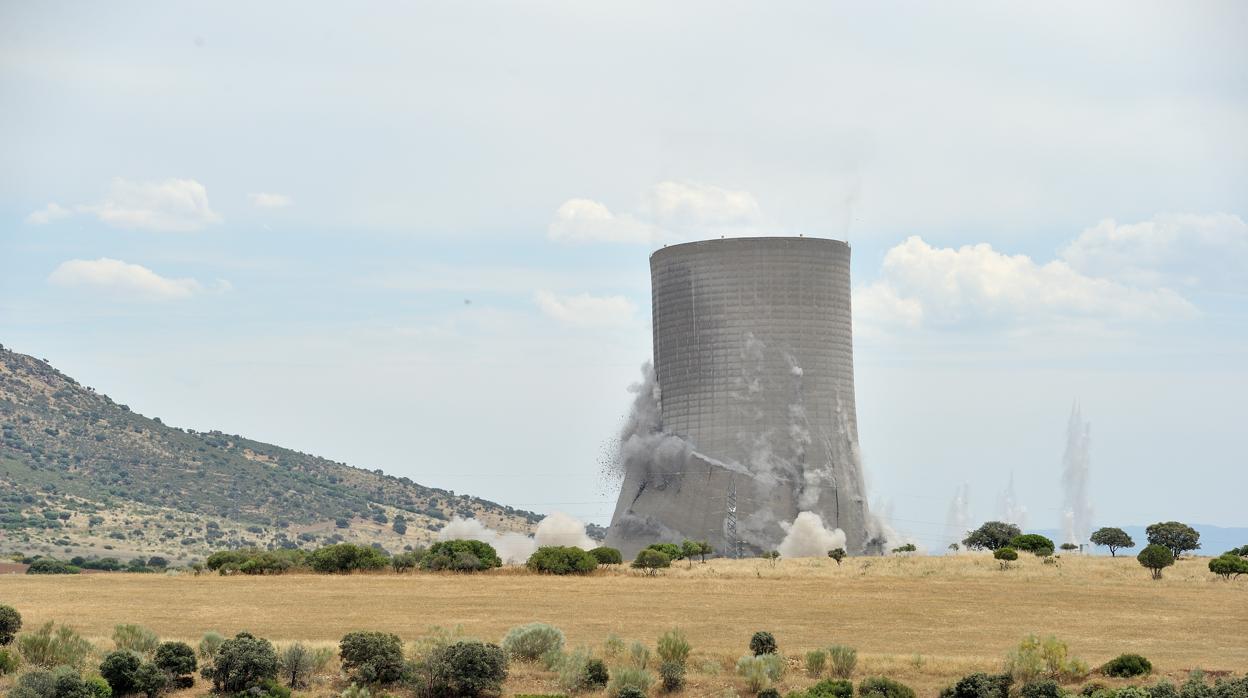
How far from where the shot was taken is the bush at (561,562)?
57.3m

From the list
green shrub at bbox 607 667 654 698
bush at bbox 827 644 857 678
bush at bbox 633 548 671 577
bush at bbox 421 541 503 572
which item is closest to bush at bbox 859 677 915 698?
bush at bbox 827 644 857 678

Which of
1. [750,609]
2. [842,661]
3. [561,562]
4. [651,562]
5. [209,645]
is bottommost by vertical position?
[209,645]

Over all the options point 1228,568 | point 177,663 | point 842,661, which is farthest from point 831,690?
point 1228,568

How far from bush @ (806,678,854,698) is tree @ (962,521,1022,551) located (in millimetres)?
43316

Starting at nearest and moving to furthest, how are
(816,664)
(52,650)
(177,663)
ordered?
(177,663), (52,650), (816,664)

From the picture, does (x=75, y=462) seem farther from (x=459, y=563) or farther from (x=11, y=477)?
(x=459, y=563)

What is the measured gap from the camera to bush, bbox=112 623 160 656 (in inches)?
1379

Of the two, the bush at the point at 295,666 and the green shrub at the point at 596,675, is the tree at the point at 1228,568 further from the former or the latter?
the bush at the point at 295,666

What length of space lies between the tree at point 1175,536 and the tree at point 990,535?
23.6ft

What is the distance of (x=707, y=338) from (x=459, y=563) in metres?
27.3

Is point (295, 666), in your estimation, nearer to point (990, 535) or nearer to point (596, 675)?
point (596, 675)

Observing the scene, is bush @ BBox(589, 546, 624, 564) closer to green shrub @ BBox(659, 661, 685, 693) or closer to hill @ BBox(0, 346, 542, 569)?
green shrub @ BBox(659, 661, 685, 693)

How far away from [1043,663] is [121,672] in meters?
18.9

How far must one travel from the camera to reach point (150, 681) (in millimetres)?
31922
